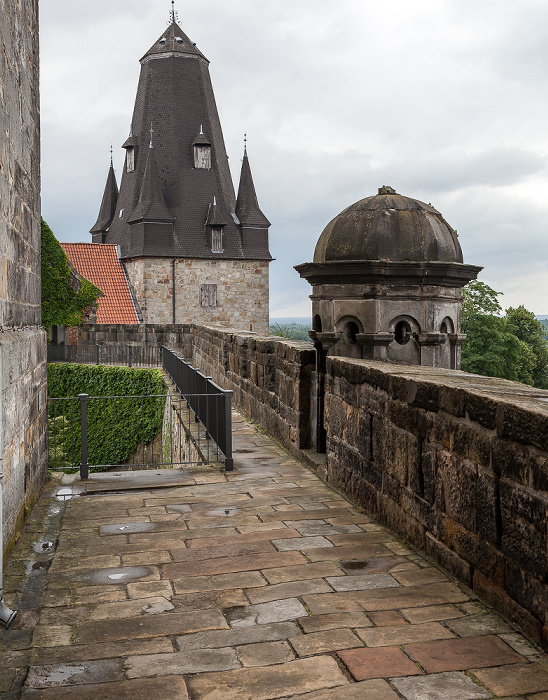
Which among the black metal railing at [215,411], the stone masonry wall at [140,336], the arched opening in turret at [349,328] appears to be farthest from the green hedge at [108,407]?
the arched opening in turret at [349,328]

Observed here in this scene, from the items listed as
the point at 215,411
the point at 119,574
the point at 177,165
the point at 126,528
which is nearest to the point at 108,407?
the point at 215,411

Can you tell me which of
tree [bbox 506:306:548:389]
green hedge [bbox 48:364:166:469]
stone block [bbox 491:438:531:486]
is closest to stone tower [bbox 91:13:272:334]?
green hedge [bbox 48:364:166:469]

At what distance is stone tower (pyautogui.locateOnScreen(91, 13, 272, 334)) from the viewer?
144ft

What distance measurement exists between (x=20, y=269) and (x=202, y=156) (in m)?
40.8

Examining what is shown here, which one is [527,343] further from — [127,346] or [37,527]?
[37,527]

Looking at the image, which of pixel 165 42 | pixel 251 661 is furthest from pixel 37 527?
pixel 165 42

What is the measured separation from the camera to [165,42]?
47125mm

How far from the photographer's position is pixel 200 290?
4462 cm

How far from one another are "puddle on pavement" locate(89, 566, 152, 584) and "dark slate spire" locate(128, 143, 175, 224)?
39.9 metres

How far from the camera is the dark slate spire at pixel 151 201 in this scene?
43.6 m

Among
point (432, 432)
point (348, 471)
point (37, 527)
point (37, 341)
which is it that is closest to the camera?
point (432, 432)

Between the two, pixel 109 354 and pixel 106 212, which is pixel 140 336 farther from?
pixel 106 212

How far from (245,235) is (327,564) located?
137 feet

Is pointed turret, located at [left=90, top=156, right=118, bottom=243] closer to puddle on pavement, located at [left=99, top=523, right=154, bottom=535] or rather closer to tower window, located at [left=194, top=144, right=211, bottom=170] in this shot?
tower window, located at [left=194, top=144, right=211, bottom=170]
